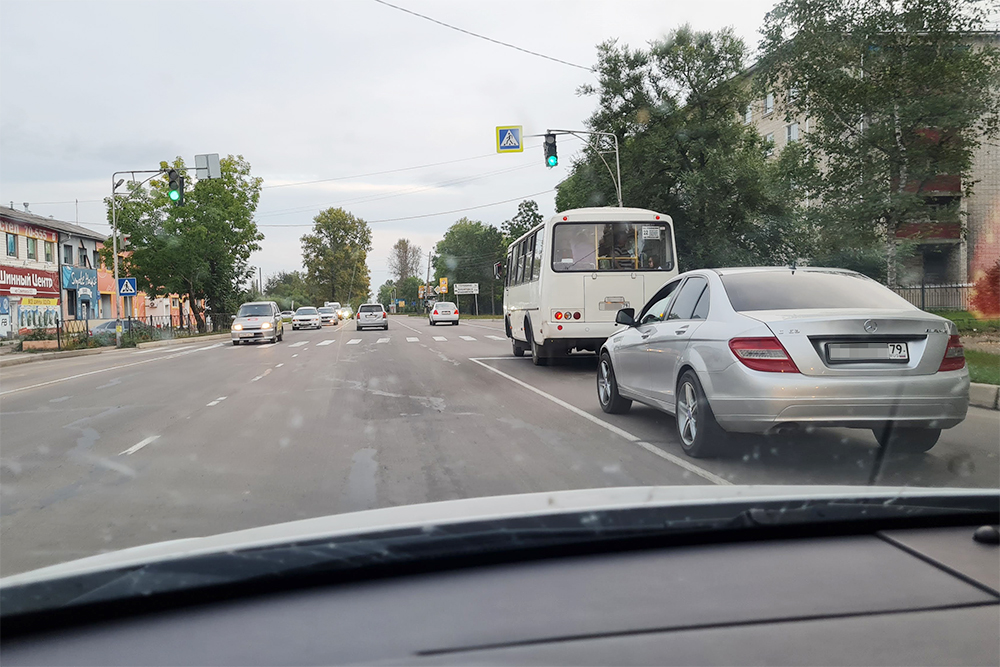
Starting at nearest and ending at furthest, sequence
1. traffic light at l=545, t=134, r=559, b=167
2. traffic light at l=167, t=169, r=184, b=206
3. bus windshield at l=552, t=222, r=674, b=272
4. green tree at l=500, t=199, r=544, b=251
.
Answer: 1. bus windshield at l=552, t=222, r=674, b=272
2. traffic light at l=167, t=169, r=184, b=206
3. traffic light at l=545, t=134, r=559, b=167
4. green tree at l=500, t=199, r=544, b=251

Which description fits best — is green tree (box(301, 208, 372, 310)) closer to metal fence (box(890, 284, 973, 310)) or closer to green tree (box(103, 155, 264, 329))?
green tree (box(103, 155, 264, 329))

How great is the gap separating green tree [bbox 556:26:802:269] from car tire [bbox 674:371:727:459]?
25354 millimetres

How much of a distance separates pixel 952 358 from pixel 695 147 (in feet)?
93.2

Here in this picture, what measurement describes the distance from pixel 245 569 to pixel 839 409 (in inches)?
187

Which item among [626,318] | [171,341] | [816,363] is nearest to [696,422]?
[816,363]

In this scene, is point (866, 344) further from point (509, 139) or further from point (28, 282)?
point (28, 282)

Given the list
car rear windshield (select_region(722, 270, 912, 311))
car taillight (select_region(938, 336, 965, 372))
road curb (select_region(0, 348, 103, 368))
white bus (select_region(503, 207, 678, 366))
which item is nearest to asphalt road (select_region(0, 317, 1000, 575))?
car taillight (select_region(938, 336, 965, 372))

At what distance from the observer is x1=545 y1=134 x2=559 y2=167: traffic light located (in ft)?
75.4

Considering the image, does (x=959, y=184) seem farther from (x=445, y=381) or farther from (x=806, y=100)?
(x=445, y=381)

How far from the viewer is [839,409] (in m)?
5.39

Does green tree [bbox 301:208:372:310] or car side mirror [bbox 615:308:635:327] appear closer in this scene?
car side mirror [bbox 615:308:635:327]

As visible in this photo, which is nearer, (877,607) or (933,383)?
(877,607)

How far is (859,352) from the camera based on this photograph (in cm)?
545

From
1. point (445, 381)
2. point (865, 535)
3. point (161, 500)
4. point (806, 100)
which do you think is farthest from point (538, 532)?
point (806, 100)
